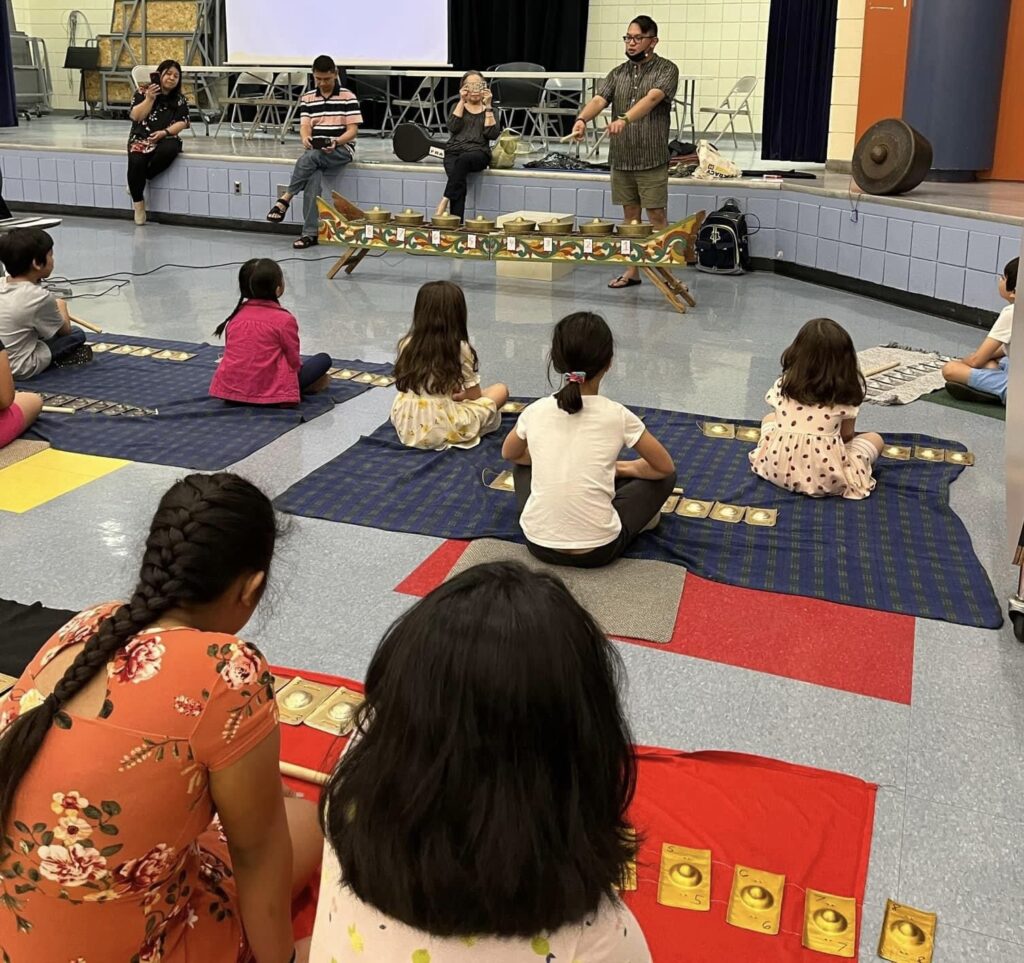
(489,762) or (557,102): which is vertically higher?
(557,102)

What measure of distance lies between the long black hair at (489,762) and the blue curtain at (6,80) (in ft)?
42.7

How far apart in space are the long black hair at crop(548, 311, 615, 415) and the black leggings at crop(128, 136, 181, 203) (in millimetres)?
7224

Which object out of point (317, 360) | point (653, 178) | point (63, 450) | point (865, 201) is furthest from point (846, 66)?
point (63, 450)

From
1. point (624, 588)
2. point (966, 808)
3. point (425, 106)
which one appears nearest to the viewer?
point (966, 808)

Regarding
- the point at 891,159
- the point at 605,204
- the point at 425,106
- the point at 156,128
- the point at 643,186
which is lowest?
the point at 605,204

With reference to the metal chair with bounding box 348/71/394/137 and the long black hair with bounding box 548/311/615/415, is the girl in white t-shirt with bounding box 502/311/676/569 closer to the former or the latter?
the long black hair with bounding box 548/311/615/415

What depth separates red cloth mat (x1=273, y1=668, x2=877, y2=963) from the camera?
182 centimetres

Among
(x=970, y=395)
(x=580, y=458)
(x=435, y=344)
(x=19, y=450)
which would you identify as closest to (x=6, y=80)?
(x=19, y=450)

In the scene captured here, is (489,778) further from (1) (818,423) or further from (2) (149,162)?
(2) (149,162)

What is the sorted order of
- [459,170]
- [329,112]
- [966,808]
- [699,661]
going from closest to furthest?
[966,808] < [699,661] < [459,170] < [329,112]

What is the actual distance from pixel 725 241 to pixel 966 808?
5867 mm

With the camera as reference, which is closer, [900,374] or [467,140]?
[900,374]

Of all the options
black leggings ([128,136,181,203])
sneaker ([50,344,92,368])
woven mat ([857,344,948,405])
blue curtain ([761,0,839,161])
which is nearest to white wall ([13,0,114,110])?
black leggings ([128,136,181,203])

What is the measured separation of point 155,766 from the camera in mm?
1254
